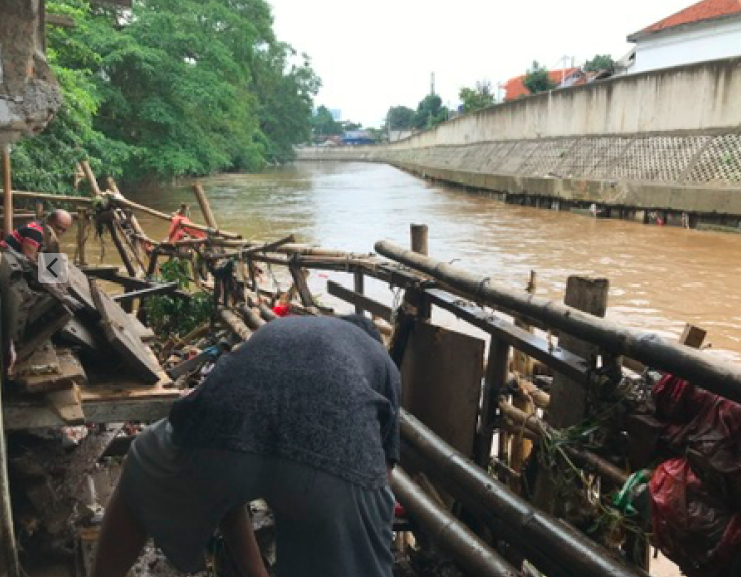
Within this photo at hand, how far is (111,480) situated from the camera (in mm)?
3062

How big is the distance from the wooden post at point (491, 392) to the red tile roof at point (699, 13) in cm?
3058

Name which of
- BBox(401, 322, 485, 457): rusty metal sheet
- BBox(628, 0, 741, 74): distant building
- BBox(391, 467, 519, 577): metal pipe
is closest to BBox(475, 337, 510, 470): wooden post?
BBox(401, 322, 485, 457): rusty metal sheet

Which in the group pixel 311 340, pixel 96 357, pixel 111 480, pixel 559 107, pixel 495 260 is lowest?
pixel 495 260

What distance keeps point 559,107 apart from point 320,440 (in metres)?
24.6

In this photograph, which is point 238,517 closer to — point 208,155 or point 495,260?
point 495,260

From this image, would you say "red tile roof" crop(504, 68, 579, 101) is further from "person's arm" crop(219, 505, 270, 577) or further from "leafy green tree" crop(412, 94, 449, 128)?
"person's arm" crop(219, 505, 270, 577)

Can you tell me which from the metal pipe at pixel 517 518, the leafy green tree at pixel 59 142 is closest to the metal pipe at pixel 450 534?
the metal pipe at pixel 517 518

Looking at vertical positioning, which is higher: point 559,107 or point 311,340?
point 559,107

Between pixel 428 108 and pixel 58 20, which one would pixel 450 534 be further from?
pixel 428 108

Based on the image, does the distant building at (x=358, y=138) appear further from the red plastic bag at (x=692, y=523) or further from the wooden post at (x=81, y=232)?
the red plastic bag at (x=692, y=523)

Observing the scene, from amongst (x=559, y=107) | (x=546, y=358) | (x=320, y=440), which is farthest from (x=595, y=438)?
(x=559, y=107)

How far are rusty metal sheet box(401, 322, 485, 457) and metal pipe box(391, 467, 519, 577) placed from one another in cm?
48

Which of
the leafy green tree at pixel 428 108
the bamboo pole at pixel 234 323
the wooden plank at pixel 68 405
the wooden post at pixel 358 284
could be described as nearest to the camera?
the wooden plank at pixel 68 405

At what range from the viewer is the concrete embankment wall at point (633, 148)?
16.1 meters
